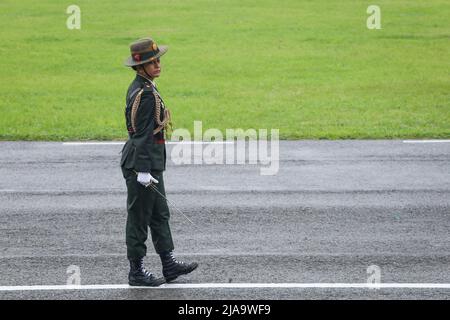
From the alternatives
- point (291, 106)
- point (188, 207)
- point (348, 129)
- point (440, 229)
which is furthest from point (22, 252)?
point (291, 106)

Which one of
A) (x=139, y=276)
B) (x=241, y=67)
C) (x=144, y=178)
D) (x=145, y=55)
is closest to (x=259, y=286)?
(x=139, y=276)

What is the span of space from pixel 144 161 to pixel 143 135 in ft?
0.75

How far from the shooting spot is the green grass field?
16.4 meters

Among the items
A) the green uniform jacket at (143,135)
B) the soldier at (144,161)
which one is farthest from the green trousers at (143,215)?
the green uniform jacket at (143,135)

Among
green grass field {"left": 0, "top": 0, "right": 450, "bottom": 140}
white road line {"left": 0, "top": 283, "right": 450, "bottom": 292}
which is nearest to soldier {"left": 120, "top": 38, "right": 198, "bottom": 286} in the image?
white road line {"left": 0, "top": 283, "right": 450, "bottom": 292}

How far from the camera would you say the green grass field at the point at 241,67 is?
1639cm

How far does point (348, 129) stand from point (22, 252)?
757cm

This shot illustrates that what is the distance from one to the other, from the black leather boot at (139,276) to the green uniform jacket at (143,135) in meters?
0.85

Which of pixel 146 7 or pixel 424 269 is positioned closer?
pixel 424 269

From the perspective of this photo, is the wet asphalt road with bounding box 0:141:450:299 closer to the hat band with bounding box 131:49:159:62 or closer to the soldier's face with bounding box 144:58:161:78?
the soldier's face with bounding box 144:58:161:78

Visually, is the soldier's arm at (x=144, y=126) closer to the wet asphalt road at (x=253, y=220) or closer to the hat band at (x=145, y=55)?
the hat band at (x=145, y=55)

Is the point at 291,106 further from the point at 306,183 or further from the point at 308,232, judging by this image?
the point at 308,232

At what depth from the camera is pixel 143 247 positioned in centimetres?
833

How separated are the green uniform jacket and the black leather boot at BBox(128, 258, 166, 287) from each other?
2.78 ft
